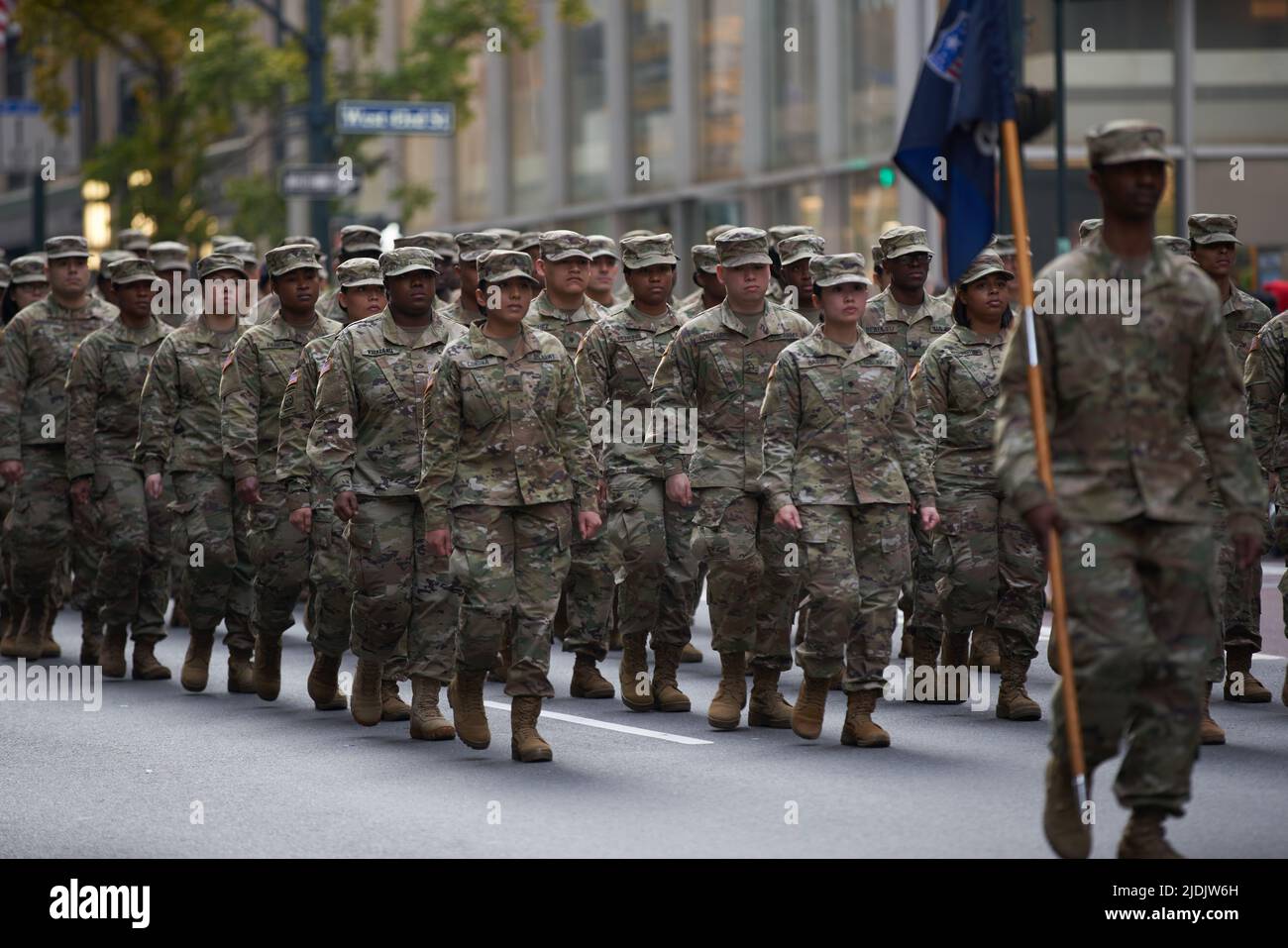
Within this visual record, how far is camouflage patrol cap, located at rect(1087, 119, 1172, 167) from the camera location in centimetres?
754

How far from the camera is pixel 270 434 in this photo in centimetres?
1309

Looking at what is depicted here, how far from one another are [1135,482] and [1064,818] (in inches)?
42.2

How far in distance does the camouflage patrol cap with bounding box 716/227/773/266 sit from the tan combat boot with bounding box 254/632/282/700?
126 inches

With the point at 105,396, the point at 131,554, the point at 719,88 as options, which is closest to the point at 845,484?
the point at 131,554

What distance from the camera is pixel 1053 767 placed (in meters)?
7.66

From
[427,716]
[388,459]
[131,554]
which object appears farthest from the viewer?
[131,554]

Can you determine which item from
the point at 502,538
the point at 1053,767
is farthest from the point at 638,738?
the point at 1053,767

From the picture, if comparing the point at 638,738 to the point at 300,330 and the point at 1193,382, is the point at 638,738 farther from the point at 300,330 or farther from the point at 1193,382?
the point at 1193,382

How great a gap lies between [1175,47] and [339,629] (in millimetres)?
19210

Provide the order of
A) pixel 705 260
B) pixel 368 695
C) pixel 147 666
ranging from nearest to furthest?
pixel 368 695
pixel 147 666
pixel 705 260

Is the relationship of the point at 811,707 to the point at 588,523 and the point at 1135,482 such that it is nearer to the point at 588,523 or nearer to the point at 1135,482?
the point at 588,523

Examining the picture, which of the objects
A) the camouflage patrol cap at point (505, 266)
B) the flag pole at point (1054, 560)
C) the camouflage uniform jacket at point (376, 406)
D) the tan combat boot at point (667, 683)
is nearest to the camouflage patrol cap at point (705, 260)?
the tan combat boot at point (667, 683)

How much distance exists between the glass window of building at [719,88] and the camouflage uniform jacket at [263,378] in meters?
20.2

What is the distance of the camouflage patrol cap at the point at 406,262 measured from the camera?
37.8 feet
